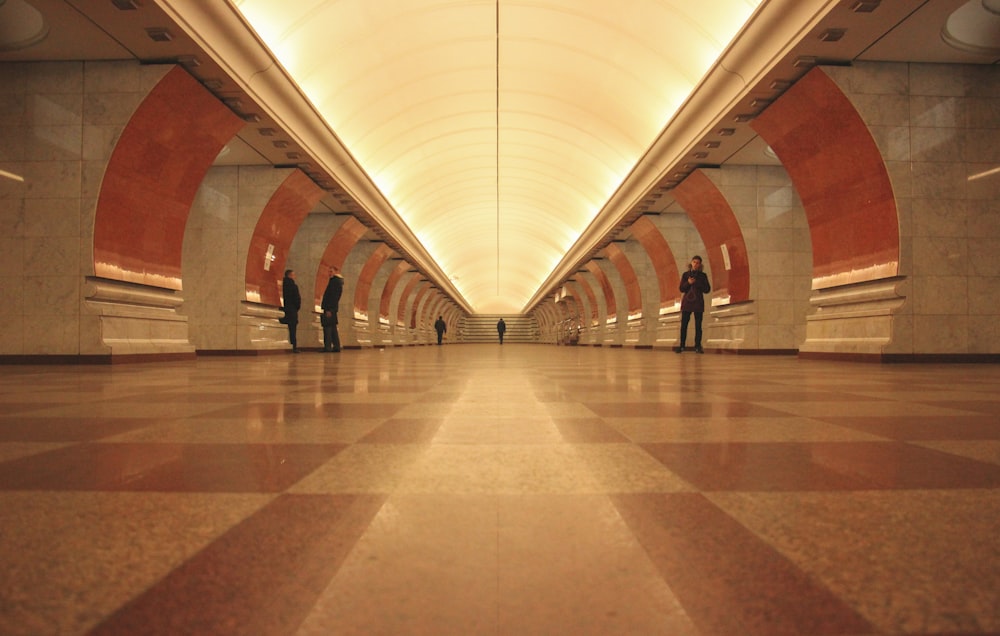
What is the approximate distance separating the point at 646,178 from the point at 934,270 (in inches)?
288

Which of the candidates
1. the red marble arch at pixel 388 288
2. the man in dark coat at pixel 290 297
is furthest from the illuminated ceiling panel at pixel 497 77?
the red marble arch at pixel 388 288

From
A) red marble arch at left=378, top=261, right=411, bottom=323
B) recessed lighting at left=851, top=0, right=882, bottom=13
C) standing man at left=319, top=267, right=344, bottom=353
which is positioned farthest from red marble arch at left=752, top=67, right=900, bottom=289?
red marble arch at left=378, top=261, right=411, bottom=323

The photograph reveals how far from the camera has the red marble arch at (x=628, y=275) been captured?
2483 cm

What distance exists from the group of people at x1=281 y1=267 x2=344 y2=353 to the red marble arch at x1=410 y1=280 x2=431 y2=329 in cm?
2125

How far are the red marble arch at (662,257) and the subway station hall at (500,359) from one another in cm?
15

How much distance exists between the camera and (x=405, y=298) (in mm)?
36844

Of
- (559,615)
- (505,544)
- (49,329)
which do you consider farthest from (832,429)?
(49,329)

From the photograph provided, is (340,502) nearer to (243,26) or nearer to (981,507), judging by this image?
(981,507)

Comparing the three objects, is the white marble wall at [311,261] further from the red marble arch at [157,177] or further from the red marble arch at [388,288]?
the red marble arch at [388,288]

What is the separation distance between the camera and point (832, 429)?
9.07ft

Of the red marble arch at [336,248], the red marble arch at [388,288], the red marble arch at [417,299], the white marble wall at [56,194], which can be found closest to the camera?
the white marble wall at [56,194]

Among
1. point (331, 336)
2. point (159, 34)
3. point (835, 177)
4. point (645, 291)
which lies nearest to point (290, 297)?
point (331, 336)

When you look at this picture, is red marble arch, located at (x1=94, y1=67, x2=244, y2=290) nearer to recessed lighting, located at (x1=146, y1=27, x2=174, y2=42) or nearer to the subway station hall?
the subway station hall

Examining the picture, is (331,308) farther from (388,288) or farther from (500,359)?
(388,288)
